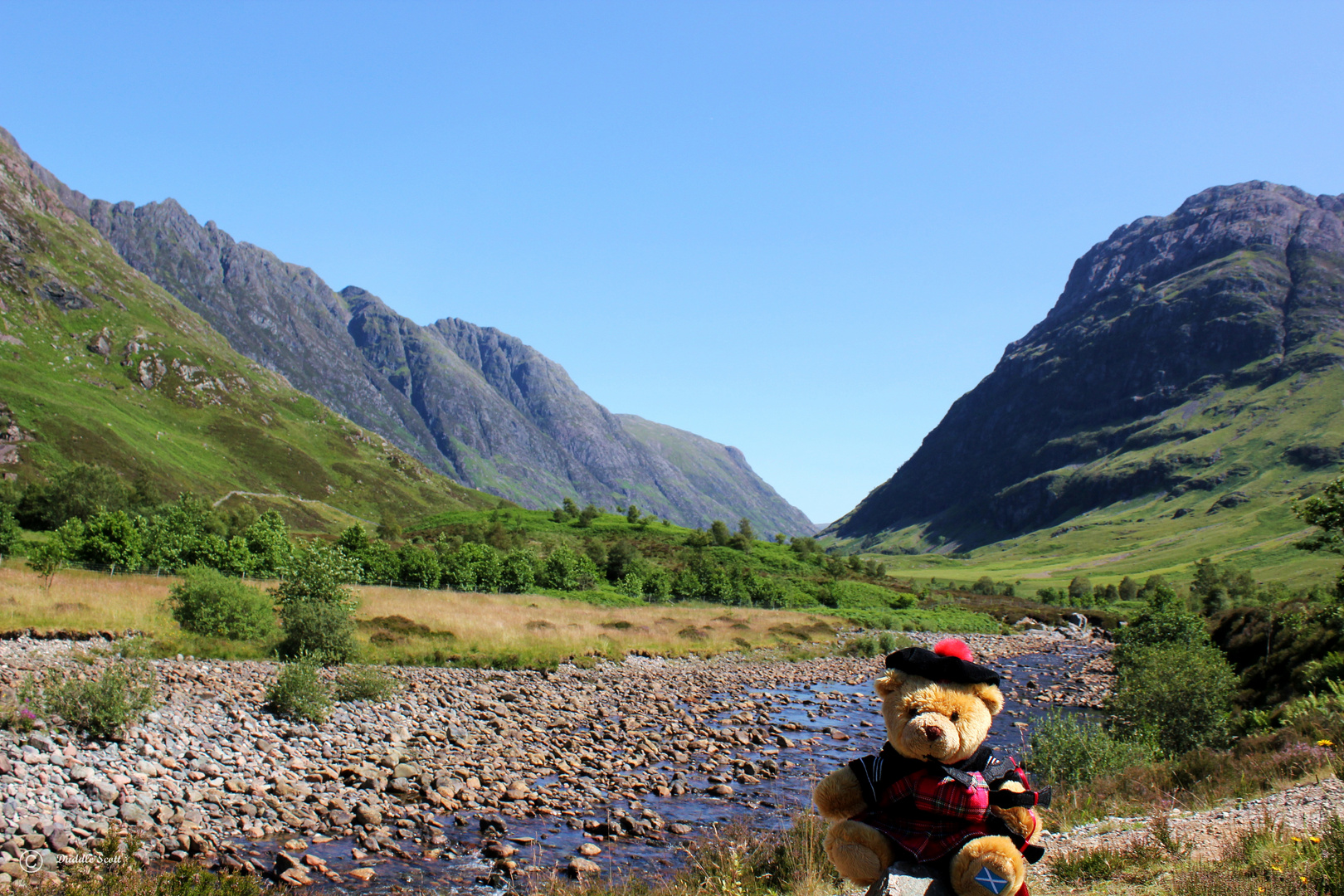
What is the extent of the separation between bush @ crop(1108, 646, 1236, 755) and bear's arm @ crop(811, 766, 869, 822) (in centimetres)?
1871

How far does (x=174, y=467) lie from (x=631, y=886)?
157426mm

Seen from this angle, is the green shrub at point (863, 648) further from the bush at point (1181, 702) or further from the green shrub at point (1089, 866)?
the green shrub at point (1089, 866)

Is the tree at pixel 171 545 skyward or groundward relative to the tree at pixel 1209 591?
skyward

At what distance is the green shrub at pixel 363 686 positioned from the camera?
20.5m

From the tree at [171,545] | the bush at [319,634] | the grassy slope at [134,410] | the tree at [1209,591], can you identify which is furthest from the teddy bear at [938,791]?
the grassy slope at [134,410]

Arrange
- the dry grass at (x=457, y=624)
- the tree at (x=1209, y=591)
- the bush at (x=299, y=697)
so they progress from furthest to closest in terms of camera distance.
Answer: the tree at (x=1209, y=591)
the dry grass at (x=457, y=624)
the bush at (x=299, y=697)

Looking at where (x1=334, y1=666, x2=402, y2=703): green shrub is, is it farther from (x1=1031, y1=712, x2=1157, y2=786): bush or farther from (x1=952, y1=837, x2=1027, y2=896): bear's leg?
(x1=952, y1=837, x2=1027, y2=896): bear's leg

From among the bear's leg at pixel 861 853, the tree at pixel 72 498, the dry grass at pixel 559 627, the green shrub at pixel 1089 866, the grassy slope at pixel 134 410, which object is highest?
the grassy slope at pixel 134 410

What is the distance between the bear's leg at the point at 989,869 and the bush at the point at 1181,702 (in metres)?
18.8

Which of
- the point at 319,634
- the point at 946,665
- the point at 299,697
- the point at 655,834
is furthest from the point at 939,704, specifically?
A: the point at 319,634

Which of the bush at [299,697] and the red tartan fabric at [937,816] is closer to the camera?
the red tartan fabric at [937,816]

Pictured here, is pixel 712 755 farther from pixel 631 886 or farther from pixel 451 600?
pixel 451 600

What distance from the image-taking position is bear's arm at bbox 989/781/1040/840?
4.76m


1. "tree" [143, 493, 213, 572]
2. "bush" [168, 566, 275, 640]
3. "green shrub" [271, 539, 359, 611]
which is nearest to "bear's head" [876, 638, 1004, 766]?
"green shrub" [271, 539, 359, 611]
